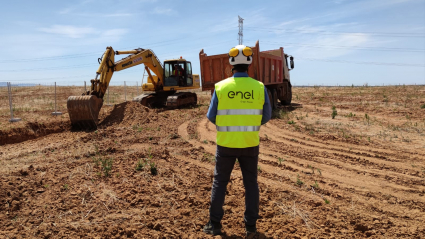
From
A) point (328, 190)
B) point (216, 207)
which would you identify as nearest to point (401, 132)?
point (328, 190)

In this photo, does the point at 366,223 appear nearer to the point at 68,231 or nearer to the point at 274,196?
the point at 274,196

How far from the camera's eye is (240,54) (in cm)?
338

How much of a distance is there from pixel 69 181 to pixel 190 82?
13396 millimetres

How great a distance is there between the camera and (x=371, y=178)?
5.62 m

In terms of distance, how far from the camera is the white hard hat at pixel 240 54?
3.36m

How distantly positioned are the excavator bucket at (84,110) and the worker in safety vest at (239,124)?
29.4 ft

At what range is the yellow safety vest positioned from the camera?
11.1 ft

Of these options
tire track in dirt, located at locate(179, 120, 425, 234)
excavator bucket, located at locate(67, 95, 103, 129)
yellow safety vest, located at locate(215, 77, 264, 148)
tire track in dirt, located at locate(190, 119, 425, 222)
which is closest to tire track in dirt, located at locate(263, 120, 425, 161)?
tire track in dirt, located at locate(190, 119, 425, 222)

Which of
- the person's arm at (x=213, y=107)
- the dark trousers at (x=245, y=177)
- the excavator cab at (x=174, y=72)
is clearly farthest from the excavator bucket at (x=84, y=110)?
the dark trousers at (x=245, y=177)

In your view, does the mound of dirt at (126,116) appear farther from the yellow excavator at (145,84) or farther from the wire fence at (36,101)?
the wire fence at (36,101)

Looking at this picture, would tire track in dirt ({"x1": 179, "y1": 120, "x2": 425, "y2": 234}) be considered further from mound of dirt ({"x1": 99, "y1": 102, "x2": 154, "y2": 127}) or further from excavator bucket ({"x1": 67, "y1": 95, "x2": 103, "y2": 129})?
excavator bucket ({"x1": 67, "y1": 95, "x2": 103, "y2": 129})

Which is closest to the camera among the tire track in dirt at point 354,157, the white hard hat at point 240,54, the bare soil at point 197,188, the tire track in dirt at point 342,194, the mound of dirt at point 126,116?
the white hard hat at point 240,54

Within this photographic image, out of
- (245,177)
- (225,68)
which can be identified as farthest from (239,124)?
(225,68)

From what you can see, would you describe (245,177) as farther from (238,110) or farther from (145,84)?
(145,84)
